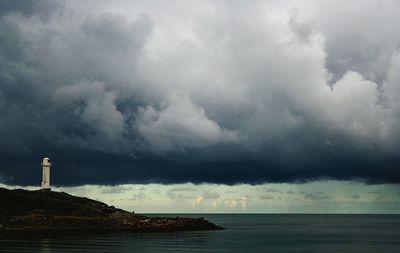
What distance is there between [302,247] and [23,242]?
72.7 m

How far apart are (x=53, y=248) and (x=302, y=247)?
64452 millimetres

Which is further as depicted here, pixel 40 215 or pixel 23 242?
pixel 40 215

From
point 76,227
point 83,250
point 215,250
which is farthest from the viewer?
point 76,227

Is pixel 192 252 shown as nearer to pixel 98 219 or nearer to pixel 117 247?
pixel 117 247

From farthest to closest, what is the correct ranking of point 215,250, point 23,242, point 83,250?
point 23,242 → point 215,250 → point 83,250

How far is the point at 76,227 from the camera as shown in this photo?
18600 cm

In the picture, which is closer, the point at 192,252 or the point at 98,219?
the point at 192,252

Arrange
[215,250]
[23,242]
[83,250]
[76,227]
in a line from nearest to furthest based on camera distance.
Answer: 1. [83,250]
2. [215,250]
3. [23,242]
4. [76,227]

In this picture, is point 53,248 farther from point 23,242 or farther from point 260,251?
point 260,251

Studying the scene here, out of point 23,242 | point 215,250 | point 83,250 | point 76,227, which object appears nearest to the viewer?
point 83,250

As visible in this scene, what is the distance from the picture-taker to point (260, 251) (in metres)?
128

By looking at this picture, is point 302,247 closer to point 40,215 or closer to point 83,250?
point 83,250

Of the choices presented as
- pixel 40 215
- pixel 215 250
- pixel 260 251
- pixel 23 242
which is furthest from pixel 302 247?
pixel 40 215

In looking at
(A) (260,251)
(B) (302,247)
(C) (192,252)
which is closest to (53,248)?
(C) (192,252)
